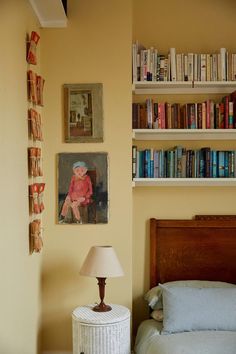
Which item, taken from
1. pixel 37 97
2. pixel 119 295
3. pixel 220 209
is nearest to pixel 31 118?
pixel 37 97

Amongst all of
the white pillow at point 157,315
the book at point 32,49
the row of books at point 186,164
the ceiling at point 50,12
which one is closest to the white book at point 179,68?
the row of books at point 186,164

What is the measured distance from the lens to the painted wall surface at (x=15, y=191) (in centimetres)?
222

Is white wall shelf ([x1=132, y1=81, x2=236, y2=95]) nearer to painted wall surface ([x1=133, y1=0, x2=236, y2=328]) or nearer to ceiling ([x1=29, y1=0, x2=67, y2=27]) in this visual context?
painted wall surface ([x1=133, y1=0, x2=236, y2=328])

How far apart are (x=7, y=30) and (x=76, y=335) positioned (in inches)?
73.5

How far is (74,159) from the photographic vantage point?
10.3 feet

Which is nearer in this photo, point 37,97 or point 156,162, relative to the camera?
point 37,97

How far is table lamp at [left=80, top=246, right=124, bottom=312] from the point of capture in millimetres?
2814

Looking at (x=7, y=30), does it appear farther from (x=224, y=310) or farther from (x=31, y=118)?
(x=224, y=310)

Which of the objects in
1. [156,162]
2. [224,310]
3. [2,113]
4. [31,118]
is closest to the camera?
[2,113]

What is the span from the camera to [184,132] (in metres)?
3.29

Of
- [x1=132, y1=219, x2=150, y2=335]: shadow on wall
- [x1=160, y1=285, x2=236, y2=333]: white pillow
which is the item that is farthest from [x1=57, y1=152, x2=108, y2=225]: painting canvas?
[x1=160, y1=285, x2=236, y2=333]: white pillow

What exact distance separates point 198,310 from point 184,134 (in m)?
1.30

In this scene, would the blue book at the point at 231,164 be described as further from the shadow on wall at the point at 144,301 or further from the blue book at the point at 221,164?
the shadow on wall at the point at 144,301

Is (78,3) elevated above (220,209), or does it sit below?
above
